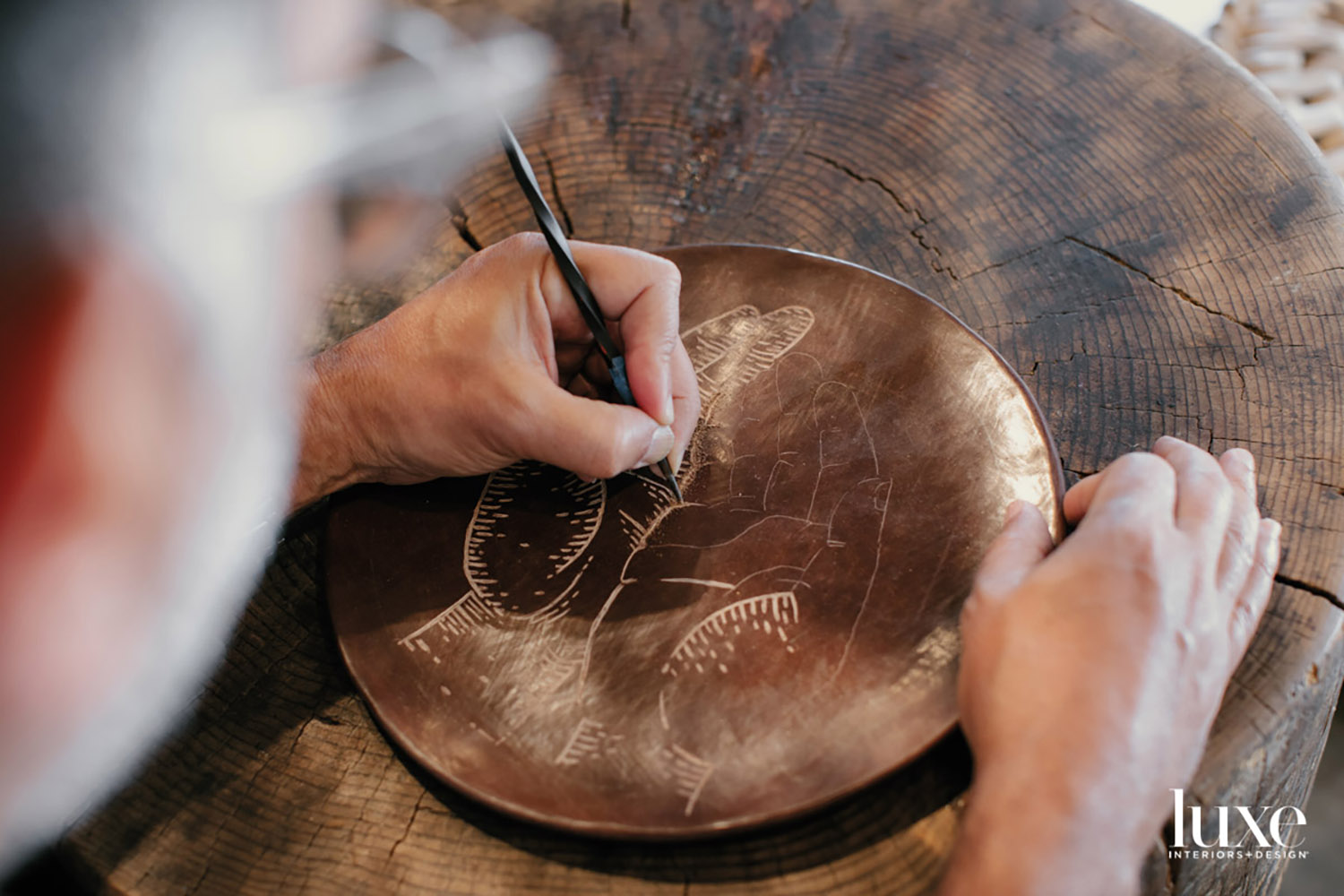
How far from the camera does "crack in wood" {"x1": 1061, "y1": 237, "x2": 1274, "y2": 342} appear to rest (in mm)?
1545

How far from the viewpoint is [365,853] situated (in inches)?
47.9

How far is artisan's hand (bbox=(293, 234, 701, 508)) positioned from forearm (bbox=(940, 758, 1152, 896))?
0.67 metres

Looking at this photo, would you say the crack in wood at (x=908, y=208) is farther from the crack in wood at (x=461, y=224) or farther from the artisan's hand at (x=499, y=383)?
the crack in wood at (x=461, y=224)

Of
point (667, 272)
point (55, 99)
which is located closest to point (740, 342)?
point (667, 272)

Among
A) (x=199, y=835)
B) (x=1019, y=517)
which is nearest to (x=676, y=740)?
(x=1019, y=517)

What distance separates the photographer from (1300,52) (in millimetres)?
3154

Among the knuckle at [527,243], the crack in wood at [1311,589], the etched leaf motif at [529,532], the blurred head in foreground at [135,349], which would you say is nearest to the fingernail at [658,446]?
the etched leaf motif at [529,532]

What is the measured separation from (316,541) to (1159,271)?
5.22ft

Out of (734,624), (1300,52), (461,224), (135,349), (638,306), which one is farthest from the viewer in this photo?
(1300,52)

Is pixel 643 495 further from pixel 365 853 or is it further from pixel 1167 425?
pixel 1167 425

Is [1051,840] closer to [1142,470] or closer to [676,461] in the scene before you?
[1142,470]

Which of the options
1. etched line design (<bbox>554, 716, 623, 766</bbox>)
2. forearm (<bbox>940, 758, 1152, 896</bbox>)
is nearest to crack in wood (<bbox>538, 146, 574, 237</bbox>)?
etched line design (<bbox>554, 716, 623, 766</bbox>)

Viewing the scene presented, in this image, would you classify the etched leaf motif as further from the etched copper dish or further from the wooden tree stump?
the wooden tree stump

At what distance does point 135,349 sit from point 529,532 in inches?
23.4
